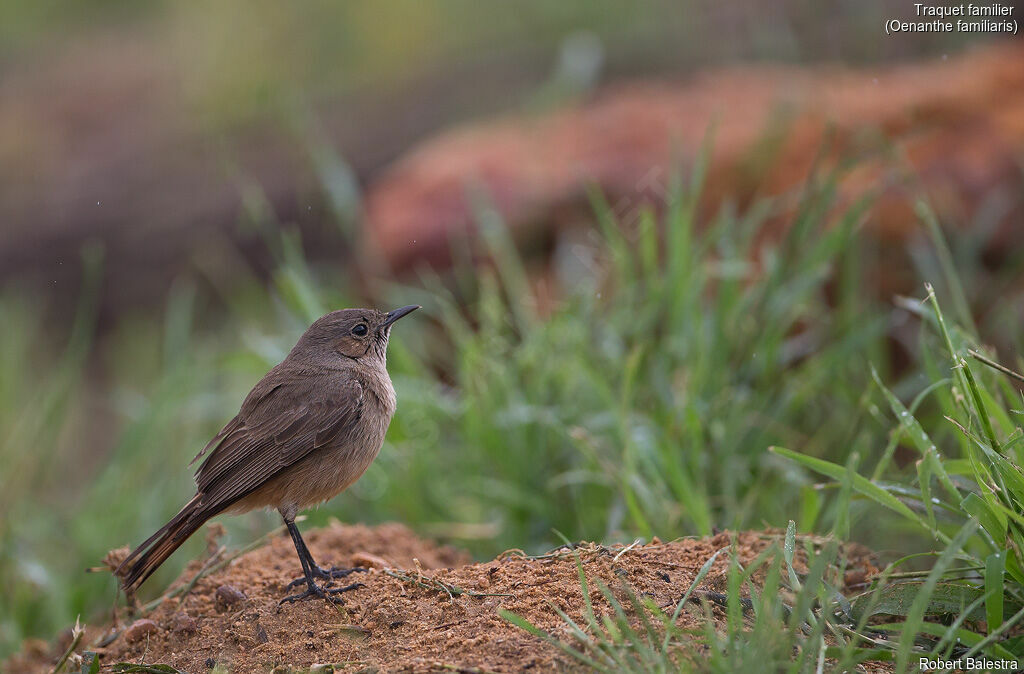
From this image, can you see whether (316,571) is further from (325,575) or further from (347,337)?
(347,337)

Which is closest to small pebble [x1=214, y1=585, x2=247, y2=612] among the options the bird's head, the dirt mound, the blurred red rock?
the dirt mound

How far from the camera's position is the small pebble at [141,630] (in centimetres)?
335

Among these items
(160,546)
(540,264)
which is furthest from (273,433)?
(540,264)

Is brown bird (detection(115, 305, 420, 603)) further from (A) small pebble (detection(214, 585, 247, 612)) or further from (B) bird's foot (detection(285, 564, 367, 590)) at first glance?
(A) small pebble (detection(214, 585, 247, 612))

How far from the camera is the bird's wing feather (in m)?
3.66

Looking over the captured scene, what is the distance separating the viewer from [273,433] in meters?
3.74

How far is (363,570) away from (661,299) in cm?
222

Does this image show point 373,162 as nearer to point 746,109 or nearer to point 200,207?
point 200,207

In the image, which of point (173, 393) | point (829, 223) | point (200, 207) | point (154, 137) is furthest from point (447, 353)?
point (154, 137)

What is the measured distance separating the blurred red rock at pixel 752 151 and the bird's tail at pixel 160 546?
11.6 ft

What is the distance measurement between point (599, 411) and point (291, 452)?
1724mm

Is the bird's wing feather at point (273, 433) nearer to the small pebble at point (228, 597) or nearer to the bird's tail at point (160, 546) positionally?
the bird's tail at point (160, 546)

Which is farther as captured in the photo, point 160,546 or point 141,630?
point 160,546

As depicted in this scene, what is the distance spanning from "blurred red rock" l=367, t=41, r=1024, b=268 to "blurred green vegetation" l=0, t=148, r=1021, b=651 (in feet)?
1.54
